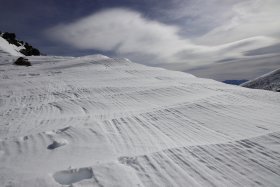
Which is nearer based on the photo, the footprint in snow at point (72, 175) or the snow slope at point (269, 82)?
the footprint in snow at point (72, 175)

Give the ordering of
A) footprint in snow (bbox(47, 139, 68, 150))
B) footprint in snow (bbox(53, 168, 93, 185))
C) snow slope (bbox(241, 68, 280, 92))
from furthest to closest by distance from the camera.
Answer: snow slope (bbox(241, 68, 280, 92))
footprint in snow (bbox(47, 139, 68, 150))
footprint in snow (bbox(53, 168, 93, 185))

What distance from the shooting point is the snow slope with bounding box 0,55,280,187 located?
2096 millimetres

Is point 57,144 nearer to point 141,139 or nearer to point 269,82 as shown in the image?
point 141,139

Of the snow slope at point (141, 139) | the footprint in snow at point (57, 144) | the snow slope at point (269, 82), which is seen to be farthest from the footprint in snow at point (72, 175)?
the snow slope at point (269, 82)

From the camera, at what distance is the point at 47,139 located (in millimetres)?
2945

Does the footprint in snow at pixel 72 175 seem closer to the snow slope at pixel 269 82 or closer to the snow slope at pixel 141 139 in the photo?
the snow slope at pixel 141 139

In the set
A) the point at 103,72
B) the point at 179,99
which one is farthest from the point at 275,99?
the point at 103,72

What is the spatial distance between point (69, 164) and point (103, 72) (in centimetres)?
719

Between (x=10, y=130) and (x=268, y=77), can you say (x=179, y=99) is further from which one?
(x=268, y=77)

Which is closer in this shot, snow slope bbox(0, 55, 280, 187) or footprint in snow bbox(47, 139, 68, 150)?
snow slope bbox(0, 55, 280, 187)

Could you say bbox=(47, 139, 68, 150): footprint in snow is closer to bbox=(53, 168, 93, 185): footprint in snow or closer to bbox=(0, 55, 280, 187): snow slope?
bbox=(0, 55, 280, 187): snow slope

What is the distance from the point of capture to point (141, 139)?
2.92 metres

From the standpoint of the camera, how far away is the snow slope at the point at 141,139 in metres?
2.10

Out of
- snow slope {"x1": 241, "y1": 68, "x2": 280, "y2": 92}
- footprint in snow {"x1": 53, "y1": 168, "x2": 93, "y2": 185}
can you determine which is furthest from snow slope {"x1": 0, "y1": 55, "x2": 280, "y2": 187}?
snow slope {"x1": 241, "y1": 68, "x2": 280, "y2": 92}
